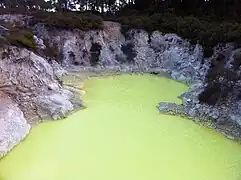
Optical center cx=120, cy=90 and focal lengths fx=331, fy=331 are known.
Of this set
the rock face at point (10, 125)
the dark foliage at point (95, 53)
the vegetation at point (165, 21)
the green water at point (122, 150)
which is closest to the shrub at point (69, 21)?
the vegetation at point (165, 21)

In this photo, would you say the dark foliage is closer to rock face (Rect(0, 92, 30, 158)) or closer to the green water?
the green water

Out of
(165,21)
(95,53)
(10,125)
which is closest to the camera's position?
(10,125)

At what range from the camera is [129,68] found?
3309 cm

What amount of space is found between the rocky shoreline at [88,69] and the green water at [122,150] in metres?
0.95

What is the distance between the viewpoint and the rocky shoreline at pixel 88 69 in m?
19.4

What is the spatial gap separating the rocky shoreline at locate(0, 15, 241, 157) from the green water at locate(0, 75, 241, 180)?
3.12ft

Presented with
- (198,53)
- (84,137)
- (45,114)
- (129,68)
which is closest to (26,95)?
(45,114)

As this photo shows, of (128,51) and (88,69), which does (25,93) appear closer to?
(88,69)

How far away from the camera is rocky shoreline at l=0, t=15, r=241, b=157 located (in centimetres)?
1943

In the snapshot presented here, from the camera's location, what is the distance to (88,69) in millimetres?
33062

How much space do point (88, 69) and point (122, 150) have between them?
57.8 ft

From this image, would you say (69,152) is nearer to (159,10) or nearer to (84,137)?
(84,137)

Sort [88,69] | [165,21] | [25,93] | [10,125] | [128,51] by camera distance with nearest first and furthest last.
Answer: [10,125], [25,93], [88,69], [128,51], [165,21]

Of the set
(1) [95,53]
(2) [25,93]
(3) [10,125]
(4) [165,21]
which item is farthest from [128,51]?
(3) [10,125]
